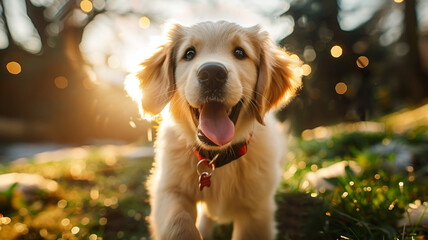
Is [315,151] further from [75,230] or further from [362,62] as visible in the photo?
[75,230]

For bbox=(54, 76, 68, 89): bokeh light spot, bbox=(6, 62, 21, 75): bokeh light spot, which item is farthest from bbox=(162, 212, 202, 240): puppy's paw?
bbox=(6, 62, 21, 75): bokeh light spot

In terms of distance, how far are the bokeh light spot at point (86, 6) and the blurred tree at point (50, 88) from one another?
3.28 ft

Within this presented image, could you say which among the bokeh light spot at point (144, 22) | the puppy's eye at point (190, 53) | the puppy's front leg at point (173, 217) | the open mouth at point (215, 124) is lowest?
the bokeh light spot at point (144, 22)

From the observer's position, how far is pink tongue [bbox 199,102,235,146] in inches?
74.4

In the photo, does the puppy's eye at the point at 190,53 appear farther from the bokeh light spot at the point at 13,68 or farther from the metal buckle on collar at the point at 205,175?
the bokeh light spot at the point at 13,68

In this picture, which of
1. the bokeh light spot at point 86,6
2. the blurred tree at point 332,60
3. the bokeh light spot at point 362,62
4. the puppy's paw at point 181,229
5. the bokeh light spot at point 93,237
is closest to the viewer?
the puppy's paw at point 181,229

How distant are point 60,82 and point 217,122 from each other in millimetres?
12973

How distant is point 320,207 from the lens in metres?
2.20

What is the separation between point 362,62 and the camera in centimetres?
510

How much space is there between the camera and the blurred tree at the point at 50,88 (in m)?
11.9

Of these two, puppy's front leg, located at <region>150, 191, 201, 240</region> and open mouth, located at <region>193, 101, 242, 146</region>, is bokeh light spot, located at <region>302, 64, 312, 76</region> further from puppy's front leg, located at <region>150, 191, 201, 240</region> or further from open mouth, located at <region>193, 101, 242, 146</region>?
puppy's front leg, located at <region>150, 191, 201, 240</region>

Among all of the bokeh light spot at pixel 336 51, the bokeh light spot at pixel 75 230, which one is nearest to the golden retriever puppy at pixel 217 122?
the bokeh light spot at pixel 75 230

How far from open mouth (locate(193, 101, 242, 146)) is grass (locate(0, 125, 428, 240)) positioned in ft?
2.95

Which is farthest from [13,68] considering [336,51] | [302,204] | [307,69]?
[302,204]
